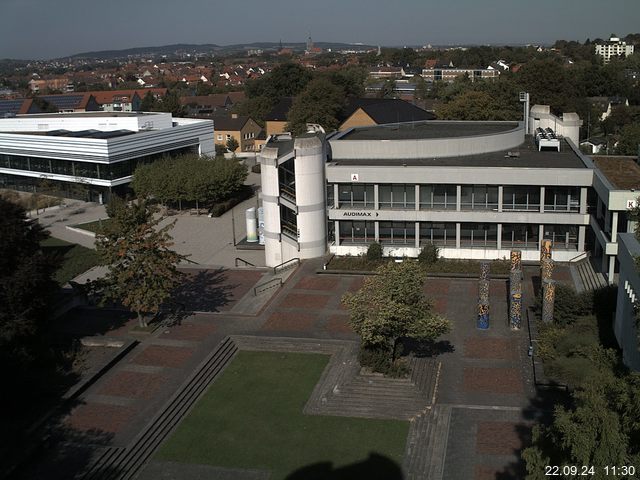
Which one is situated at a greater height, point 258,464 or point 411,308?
point 411,308

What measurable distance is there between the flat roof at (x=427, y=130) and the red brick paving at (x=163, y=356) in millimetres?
20726

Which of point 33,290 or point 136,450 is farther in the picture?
point 33,290

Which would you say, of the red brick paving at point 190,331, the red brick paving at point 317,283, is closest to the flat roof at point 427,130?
the red brick paving at point 317,283

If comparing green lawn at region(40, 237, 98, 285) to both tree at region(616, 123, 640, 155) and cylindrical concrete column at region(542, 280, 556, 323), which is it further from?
tree at region(616, 123, 640, 155)

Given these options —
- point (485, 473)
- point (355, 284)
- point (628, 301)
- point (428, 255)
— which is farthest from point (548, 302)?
point (485, 473)

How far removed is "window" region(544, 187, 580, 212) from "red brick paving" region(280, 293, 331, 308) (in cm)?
1406

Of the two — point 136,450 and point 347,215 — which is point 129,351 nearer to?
point 136,450

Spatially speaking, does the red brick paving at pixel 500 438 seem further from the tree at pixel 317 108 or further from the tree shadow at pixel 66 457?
the tree at pixel 317 108

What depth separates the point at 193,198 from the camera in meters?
56.7

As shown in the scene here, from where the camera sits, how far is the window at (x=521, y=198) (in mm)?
39531

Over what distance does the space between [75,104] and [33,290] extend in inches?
4500

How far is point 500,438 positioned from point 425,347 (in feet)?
22.2

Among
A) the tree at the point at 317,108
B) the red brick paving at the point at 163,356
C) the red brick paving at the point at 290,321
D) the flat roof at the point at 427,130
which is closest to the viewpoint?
the red brick paving at the point at 163,356

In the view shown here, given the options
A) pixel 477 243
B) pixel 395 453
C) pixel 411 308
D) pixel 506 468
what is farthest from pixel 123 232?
pixel 477 243
